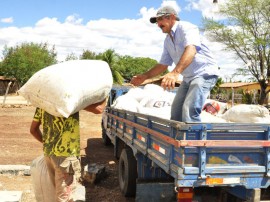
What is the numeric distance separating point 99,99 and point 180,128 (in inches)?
32.8

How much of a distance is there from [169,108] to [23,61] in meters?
50.2

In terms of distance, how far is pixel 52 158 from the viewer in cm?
353

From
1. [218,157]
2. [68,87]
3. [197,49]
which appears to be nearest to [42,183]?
[68,87]

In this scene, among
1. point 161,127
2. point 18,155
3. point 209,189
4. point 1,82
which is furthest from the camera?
point 1,82

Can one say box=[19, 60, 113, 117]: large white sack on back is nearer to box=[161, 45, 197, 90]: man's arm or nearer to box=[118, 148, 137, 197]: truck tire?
box=[161, 45, 197, 90]: man's arm

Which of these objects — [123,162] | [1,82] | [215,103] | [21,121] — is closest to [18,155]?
[123,162]

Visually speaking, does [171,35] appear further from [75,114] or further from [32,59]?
[32,59]

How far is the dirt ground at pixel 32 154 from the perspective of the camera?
6.15 meters

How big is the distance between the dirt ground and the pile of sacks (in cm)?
134

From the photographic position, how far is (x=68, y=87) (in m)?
3.40

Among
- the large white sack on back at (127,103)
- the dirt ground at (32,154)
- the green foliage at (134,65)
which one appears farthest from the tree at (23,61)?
the large white sack on back at (127,103)

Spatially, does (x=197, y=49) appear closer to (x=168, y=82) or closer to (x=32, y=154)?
(x=168, y=82)

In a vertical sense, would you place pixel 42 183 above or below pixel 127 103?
below

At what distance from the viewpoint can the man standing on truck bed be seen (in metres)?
4.12
